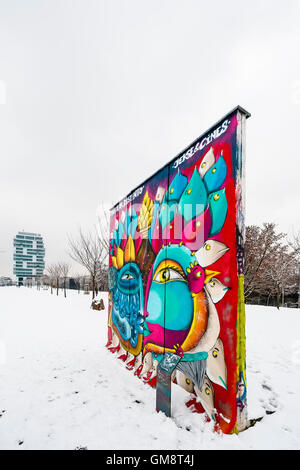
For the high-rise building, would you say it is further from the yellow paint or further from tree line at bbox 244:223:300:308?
the yellow paint

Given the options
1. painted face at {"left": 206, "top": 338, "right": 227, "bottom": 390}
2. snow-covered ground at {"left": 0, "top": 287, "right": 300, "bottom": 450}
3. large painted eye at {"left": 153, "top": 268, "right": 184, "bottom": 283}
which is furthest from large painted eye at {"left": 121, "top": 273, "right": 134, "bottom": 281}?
painted face at {"left": 206, "top": 338, "right": 227, "bottom": 390}

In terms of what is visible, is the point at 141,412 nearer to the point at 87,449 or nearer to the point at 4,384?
the point at 87,449

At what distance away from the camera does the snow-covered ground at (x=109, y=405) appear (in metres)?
2.16

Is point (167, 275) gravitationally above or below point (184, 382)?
above

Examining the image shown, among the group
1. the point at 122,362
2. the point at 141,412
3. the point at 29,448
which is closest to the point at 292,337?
the point at 122,362

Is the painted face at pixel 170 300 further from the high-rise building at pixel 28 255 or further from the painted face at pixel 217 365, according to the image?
the high-rise building at pixel 28 255

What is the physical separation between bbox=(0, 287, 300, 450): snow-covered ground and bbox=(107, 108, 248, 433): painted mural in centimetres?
29

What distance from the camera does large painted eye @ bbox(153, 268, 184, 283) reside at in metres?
3.09

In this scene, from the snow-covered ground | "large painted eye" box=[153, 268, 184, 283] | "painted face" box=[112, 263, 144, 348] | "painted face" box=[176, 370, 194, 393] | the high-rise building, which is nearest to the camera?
the snow-covered ground

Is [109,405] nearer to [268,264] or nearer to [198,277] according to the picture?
[198,277]

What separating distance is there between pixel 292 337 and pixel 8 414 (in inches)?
290

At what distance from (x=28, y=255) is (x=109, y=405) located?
4986 inches

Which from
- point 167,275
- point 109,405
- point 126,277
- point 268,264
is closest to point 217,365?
point 167,275

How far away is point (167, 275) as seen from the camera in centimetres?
330
